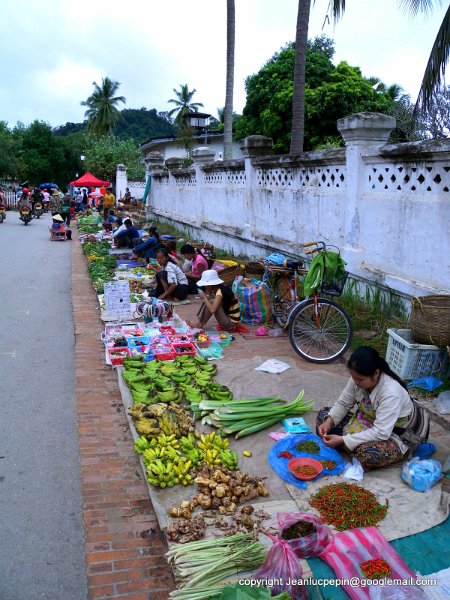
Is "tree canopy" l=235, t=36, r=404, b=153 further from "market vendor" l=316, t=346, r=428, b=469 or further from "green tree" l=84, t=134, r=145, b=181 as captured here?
"market vendor" l=316, t=346, r=428, b=469

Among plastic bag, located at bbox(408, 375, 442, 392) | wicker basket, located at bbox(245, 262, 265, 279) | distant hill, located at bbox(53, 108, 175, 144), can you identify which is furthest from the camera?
distant hill, located at bbox(53, 108, 175, 144)

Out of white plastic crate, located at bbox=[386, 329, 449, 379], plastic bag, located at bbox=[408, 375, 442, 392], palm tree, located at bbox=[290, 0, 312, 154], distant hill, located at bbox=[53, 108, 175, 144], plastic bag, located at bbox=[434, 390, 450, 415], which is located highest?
distant hill, located at bbox=[53, 108, 175, 144]

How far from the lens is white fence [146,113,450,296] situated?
6379 millimetres

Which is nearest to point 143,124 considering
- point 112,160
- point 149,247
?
point 112,160

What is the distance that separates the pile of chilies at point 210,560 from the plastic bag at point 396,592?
2.23 ft

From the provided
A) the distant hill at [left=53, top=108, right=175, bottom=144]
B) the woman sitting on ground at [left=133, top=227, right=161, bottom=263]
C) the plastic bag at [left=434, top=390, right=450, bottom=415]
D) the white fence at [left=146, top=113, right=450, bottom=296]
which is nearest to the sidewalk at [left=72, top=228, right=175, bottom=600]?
the plastic bag at [left=434, top=390, right=450, bottom=415]

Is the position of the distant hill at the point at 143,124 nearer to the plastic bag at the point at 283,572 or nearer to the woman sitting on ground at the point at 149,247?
the woman sitting on ground at the point at 149,247

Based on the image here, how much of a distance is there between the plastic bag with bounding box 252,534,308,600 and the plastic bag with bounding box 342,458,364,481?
1322 millimetres

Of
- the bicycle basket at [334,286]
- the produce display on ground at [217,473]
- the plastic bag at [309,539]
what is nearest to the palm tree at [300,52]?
the bicycle basket at [334,286]

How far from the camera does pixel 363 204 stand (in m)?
7.68

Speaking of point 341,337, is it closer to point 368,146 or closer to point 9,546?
point 368,146

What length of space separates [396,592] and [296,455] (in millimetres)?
1625

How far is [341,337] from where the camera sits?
680 cm

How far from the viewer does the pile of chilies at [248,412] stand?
487cm
